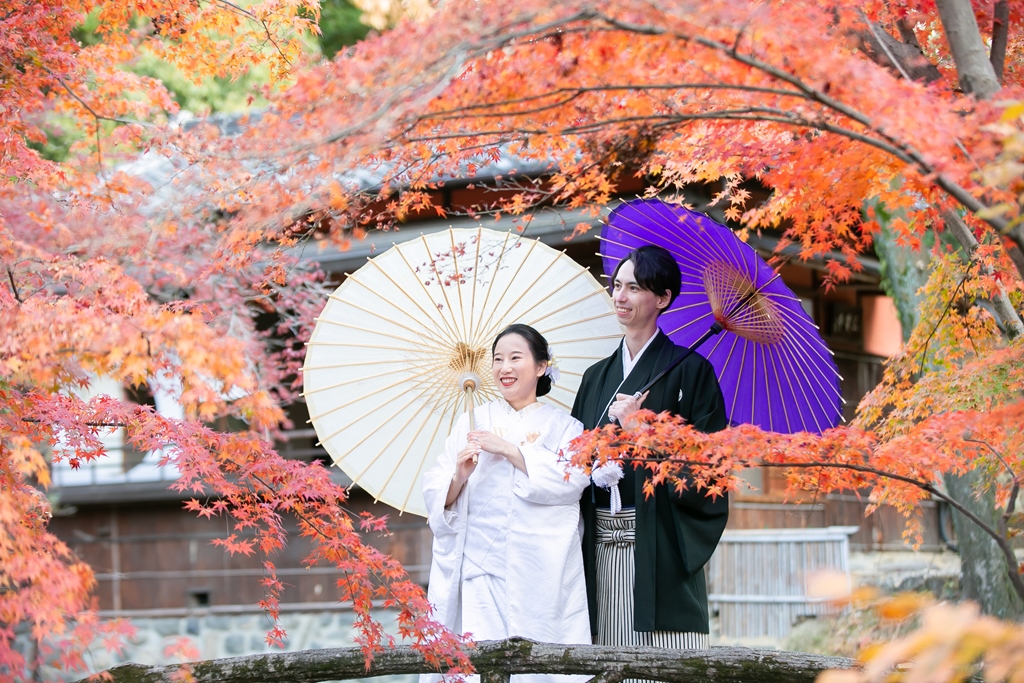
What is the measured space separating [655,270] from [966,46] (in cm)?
148

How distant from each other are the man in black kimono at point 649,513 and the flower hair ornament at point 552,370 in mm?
210

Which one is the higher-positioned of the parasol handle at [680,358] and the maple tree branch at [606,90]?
the maple tree branch at [606,90]

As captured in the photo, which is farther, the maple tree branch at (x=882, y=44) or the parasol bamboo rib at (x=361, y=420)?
the parasol bamboo rib at (x=361, y=420)

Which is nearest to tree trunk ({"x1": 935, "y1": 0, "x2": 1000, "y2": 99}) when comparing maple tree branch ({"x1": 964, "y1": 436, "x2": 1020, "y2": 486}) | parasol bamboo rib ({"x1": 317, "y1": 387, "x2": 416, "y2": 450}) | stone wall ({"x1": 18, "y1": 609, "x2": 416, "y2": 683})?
maple tree branch ({"x1": 964, "y1": 436, "x2": 1020, "y2": 486})

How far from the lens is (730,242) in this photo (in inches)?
160

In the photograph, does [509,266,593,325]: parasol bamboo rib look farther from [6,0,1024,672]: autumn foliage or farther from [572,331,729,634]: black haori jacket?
[6,0,1024,672]: autumn foliage

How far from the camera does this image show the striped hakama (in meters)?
3.95

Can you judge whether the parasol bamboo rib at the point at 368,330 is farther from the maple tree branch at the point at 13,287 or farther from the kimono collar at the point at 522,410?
the maple tree branch at the point at 13,287

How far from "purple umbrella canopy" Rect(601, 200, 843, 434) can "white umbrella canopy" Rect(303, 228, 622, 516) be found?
33 centimetres

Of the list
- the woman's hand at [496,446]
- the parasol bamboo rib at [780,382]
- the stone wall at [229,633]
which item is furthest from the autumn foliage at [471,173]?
the stone wall at [229,633]

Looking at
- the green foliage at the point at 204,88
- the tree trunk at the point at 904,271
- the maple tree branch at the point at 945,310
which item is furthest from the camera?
the green foliage at the point at 204,88

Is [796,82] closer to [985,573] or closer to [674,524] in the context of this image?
[674,524]

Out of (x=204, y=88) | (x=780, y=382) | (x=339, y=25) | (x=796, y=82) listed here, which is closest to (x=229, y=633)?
(x=780, y=382)

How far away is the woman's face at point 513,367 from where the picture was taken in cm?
408
